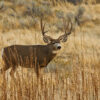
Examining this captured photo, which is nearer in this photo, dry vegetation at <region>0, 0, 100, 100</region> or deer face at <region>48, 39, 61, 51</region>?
dry vegetation at <region>0, 0, 100, 100</region>

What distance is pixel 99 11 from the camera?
2000 centimetres

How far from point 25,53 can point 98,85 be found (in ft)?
10.5

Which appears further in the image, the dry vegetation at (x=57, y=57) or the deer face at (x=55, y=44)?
the deer face at (x=55, y=44)

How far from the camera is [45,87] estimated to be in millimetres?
4047

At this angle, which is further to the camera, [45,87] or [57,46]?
[57,46]

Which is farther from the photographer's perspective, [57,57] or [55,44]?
[57,57]

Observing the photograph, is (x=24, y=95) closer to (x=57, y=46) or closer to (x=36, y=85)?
(x=36, y=85)

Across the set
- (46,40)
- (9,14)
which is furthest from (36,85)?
(9,14)

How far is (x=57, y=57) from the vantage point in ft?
27.8

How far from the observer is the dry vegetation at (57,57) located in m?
4.10

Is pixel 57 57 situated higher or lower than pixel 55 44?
lower

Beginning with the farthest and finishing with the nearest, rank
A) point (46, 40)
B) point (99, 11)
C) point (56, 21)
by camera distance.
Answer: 1. point (99, 11)
2. point (56, 21)
3. point (46, 40)

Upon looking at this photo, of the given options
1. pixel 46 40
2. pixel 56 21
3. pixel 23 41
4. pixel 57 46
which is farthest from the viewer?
pixel 56 21

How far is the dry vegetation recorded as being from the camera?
161 inches
